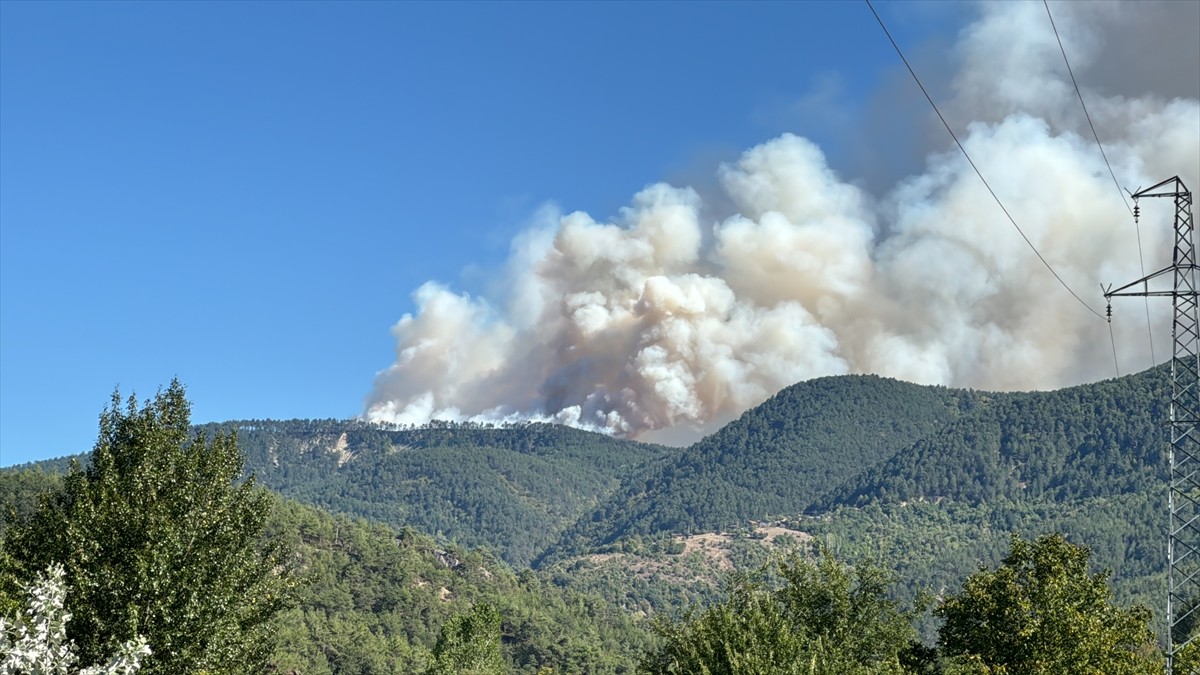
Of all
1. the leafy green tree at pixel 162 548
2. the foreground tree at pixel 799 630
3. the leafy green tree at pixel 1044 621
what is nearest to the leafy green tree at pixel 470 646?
the foreground tree at pixel 799 630

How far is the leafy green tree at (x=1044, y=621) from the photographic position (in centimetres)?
6881

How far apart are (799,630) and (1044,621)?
18.3 metres

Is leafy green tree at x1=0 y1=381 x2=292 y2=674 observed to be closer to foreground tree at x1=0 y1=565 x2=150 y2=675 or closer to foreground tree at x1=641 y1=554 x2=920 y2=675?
foreground tree at x1=0 y1=565 x2=150 y2=675

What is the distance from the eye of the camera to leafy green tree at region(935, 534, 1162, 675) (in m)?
68.8

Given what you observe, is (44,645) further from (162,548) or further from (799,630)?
(799,630)

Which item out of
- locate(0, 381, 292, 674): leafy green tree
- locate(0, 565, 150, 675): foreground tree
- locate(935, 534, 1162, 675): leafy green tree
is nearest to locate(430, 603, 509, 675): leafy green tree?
locate(935, 534, 1162, 675): leafy green tree

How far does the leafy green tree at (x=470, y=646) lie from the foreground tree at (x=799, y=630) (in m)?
78.3

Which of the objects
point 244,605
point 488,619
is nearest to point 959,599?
point 244,605

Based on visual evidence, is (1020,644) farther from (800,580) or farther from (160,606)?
(160,606)

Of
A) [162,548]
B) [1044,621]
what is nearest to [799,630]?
[1044,621]

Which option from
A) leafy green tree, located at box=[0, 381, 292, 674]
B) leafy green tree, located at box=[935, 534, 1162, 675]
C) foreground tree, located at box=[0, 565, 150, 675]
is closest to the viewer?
foreground tree, located at box=[0, 565, 150, 675]

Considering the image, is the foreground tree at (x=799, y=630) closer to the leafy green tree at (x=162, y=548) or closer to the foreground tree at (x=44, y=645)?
the leafy green tree at (x=162, y=548)

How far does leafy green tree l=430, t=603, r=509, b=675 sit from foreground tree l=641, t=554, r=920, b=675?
7834 centimetres

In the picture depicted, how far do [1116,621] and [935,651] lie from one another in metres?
11.9
